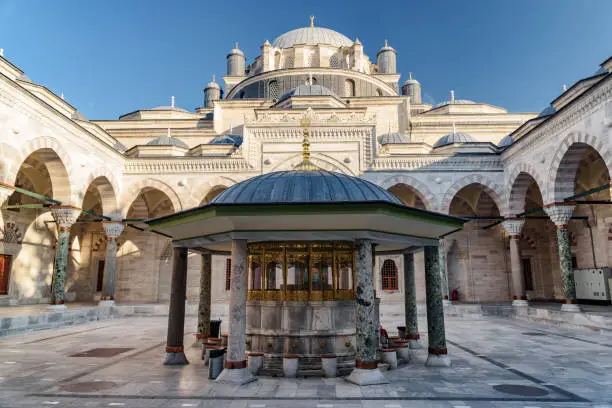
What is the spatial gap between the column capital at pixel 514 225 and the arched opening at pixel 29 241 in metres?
18.8

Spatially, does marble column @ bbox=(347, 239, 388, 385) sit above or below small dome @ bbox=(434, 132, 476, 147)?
below

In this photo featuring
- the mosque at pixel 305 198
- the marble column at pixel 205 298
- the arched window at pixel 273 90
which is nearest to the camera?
the mosque at pixel 305 198

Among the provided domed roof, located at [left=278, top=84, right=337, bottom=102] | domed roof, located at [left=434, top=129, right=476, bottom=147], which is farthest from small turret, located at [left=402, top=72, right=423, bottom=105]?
domed roof, located at [left=278, top=84, right=337, bottom=102]

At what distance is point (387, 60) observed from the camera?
30.7m

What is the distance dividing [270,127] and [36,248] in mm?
11868

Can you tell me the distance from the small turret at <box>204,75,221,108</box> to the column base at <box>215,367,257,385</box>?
2948 centimetres

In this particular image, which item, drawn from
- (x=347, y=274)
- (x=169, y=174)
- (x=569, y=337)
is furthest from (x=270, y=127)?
(x=569, y=337)

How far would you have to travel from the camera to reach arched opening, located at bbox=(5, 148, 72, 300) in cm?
1719

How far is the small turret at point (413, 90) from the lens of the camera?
1280 inches

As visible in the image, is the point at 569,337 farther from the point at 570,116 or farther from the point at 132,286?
the point at 132,286

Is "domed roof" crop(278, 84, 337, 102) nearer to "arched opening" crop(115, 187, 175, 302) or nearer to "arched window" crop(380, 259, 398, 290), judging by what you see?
"arched opening" crop(115, 187, 175, 302)

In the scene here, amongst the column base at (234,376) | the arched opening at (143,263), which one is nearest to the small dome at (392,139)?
the arched opening at (143,263)

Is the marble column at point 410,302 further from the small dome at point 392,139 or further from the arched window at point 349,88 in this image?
the arched window at point 349,88

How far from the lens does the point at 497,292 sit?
20.8 meters
